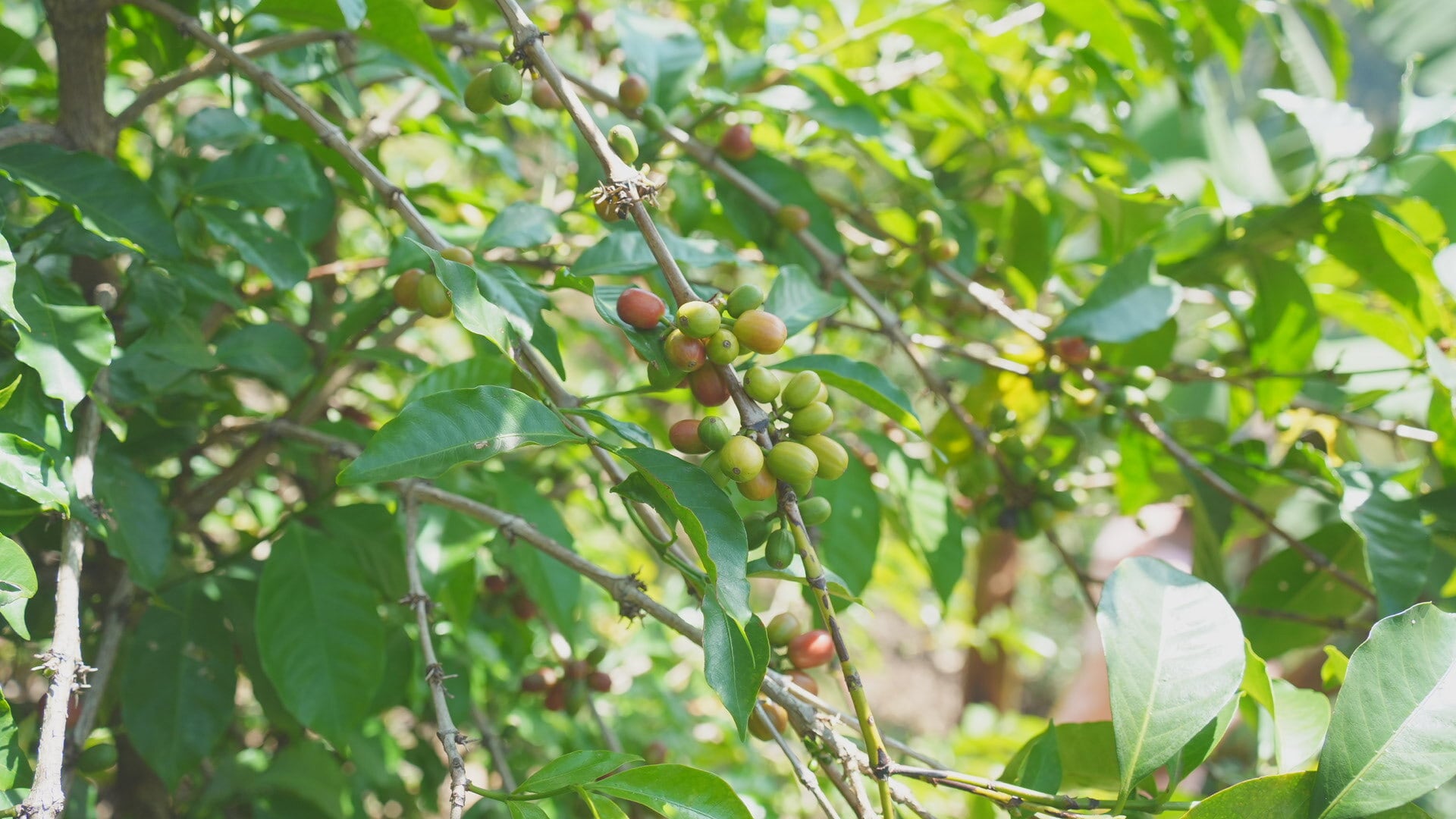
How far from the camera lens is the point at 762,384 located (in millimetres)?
829

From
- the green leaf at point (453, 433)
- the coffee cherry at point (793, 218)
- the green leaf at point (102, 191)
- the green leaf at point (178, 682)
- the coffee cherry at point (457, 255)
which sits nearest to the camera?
the green leaf at point (453, 433)

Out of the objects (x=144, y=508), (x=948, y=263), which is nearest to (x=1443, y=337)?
(x=948, y=263)

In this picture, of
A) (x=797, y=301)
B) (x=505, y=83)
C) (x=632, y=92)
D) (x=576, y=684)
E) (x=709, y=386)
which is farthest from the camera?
(x=576, y=684)

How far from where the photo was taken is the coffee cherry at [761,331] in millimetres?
856

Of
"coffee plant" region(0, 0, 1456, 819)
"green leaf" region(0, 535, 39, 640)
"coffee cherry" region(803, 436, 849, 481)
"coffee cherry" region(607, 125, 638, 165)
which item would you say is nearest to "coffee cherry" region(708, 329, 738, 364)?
"coffee plant" region(0, 0, 1456, 819)

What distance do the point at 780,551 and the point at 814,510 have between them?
0.07 meters

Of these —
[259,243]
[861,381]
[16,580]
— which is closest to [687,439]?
[861,381]

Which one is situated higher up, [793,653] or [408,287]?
[408,287]

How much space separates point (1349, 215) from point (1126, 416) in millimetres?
437

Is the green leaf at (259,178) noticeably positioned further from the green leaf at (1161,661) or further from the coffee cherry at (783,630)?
the green leaf at (1161,661)

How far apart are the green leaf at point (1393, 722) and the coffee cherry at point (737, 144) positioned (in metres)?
1.03

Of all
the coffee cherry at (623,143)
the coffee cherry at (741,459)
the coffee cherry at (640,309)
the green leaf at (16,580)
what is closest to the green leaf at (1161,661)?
the coffee cherry at (741,459)

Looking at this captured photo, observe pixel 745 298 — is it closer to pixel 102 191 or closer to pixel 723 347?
pixel 723 347

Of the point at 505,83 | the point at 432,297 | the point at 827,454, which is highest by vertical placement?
the point at 505,83
